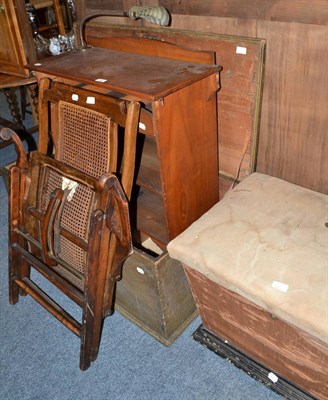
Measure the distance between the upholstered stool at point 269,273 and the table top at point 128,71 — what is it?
0.45 metres

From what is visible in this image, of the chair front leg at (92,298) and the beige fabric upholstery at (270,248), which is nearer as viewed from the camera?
the beige fabric upholstery at (270,248)

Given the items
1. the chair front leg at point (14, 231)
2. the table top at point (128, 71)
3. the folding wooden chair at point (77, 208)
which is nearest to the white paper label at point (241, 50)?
the table top at point (128, 71)

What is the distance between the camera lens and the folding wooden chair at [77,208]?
134cm

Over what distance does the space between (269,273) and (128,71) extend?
0.87 meters

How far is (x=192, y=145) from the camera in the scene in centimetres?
151

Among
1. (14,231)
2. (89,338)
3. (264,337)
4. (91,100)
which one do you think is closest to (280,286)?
(264,337)

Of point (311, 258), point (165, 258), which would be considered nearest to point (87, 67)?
point (165, 258)

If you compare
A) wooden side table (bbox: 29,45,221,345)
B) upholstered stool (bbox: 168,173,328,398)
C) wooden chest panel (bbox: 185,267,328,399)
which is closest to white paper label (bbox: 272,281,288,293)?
upholstered stool (bbox: 168,173,328,398)

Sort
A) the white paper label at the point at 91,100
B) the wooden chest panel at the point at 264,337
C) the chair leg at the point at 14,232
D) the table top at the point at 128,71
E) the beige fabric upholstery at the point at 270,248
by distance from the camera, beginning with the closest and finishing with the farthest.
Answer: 1. the beige fabric upholstery at the point at 270,248
2. the wooden chest panel at the point at 264,337
3. the table top at the point at 128,71
4. the white paper label at the point at 91,100
5. the chair leg at the point at 14,232

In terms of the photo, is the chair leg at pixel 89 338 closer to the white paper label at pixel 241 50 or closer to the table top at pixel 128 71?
the table top at pixel 128 71

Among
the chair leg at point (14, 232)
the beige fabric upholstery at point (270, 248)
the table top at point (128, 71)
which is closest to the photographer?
the beige fabric upholstery at point (270, 248)

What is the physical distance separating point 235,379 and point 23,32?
2010 millimetres

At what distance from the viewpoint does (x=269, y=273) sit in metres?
1.17

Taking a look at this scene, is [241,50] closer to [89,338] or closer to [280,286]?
[280,286]
